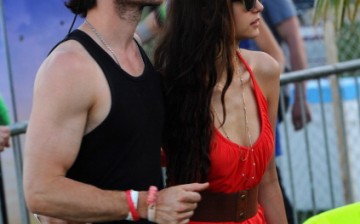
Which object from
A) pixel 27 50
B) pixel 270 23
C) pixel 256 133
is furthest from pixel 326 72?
pixel 256 133

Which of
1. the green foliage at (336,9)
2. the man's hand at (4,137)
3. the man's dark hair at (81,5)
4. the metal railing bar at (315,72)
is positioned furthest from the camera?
the metal railing bar at (315,72)

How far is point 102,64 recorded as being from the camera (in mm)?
2641

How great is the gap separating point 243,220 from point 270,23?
9.52 ft

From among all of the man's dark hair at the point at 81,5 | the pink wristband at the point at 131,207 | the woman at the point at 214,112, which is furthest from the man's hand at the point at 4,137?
the pink wristband at the point at 131,207

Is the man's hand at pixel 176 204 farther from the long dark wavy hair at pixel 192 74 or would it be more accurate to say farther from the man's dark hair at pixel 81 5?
the man's dark hair at pixel 81 5

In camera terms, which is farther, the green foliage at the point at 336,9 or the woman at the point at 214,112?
the green foliage at the point at 336,9

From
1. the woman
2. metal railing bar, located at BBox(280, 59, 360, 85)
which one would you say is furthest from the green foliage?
the woman

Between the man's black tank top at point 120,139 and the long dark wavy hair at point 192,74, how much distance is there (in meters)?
0.26

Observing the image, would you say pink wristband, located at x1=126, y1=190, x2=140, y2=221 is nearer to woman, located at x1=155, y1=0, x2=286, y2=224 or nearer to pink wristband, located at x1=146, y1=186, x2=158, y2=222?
pink wristband, located at x1=146, y1=186, x2=158, y2=222

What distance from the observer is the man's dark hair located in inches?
108

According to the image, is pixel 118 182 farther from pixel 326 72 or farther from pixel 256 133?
pixel 326 72

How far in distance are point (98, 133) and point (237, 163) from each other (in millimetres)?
611

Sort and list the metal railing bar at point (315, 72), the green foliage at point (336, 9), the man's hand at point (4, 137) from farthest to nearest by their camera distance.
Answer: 1. the metal railing bar at point (315, 72)
2. the green foliage at point (336, 9)
3. the man's hand at point (4, 137)

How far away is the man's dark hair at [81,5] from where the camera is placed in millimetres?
2756
